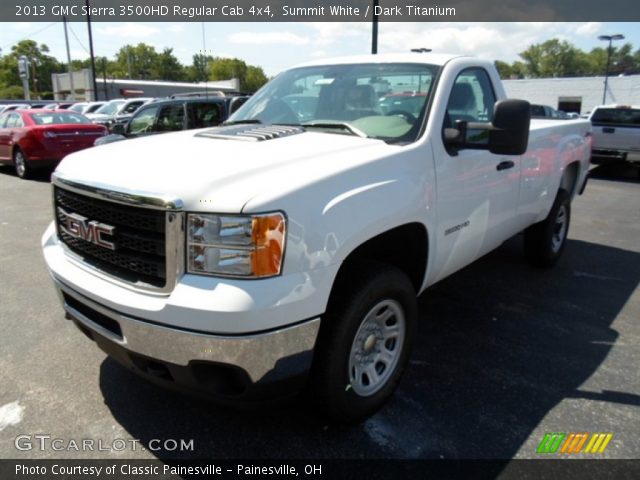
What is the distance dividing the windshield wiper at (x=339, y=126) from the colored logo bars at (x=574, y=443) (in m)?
1.93

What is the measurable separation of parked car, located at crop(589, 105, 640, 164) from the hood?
12396mm

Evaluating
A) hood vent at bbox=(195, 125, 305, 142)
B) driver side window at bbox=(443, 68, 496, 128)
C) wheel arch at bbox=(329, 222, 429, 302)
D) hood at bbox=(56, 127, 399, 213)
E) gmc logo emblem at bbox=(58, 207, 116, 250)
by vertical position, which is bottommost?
wheel arch at bbox=(329, 222, 429, 302)

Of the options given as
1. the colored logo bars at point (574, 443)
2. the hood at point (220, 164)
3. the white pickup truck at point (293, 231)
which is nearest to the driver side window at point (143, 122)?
the white pickup truck at point (293, 231)

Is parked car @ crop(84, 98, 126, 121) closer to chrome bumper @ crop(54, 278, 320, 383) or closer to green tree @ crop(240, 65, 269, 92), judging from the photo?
chrome bumper @ crop(54, 278, 320, 383)

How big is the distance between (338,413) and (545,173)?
3184 millimetres

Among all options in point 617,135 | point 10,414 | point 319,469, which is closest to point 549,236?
point 319,469

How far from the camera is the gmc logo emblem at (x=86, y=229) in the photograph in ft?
8.03

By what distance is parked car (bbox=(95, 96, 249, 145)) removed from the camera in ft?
29.5

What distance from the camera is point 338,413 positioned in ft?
8.45

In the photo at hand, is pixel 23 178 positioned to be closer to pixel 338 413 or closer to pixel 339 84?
pixel 339 84

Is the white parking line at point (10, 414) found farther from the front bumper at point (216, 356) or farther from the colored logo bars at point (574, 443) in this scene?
the colored logo bars at point (574, 443)

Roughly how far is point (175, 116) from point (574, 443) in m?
8.11

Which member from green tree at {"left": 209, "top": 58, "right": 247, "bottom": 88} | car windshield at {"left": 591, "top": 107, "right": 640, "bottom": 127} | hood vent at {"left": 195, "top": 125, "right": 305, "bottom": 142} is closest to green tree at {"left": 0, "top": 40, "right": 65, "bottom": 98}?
green tree at {"left": 209, "top": 58, "right": 247, "bottom": 88}

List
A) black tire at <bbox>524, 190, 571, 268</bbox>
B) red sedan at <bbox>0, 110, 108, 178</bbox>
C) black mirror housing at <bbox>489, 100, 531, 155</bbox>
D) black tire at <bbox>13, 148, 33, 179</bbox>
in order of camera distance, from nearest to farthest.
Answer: black mirror housing at <bbox>489, 100, 531, 155</bbox>, black tire at <bbox>524, 190, 571, 268</bbox>, red sedan at <bbox>0, 110, 108, 178</bbox>, black tire at <bbox>13, 148, 33, 179</bbox>
